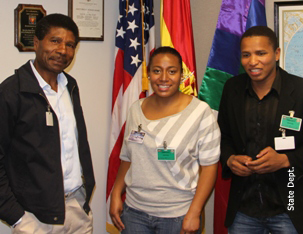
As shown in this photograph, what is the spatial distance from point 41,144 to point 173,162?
2.27ft

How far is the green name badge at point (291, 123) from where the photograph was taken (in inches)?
69.7

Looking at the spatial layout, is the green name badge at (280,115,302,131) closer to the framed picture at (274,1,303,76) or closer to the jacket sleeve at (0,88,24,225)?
the framed picture at (274,1,303,76)

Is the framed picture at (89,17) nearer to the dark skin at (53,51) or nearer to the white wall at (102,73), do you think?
the white wall at (102,73)

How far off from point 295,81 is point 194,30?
134cm

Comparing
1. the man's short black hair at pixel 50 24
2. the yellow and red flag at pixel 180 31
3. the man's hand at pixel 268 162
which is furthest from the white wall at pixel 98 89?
the man's hand at pixel 268 162

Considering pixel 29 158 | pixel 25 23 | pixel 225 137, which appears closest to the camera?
pixel 29 158

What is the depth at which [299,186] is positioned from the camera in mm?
1849

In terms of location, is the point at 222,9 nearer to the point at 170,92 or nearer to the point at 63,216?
the point at 170,92

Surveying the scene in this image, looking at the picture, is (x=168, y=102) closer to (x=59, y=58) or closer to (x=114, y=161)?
(x=59, y=58)

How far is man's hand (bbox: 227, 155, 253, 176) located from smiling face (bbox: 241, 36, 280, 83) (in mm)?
447

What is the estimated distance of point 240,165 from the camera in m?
1.82

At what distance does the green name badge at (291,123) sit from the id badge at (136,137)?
2.50 ft

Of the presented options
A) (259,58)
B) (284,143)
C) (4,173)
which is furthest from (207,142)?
(4,173)

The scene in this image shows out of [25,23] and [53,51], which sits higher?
[25,23]
